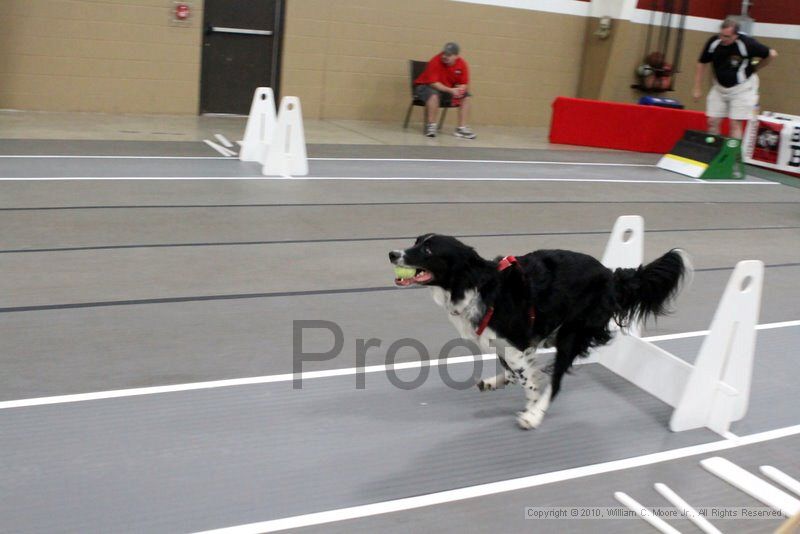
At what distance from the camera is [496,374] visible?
436cm

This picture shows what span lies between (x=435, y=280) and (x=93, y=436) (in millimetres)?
1589

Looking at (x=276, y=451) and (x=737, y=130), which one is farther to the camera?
(x=737, y=130)

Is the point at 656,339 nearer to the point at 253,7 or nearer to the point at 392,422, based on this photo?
the point at 392,422

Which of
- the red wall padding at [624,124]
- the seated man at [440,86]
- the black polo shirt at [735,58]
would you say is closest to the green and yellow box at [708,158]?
the black polo shirt at [735,58]

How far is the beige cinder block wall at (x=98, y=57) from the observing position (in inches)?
433

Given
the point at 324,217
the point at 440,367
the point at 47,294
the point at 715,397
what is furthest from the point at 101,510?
the point at 324,217

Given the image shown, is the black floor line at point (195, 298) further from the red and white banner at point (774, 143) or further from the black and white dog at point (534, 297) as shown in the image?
the red and white banner at point (774, 143)

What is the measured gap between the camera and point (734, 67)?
34.8ft

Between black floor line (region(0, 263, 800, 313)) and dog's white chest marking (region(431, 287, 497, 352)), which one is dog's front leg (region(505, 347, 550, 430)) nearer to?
dog's white chest marking (region(431, 287, 497, 352))

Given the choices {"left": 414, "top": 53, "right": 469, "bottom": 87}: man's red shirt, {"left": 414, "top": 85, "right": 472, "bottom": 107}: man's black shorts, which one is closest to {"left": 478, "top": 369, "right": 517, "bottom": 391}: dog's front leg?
{"left": 414, "top": 85, "right": 472, "bottom": 107}: man's black shorts

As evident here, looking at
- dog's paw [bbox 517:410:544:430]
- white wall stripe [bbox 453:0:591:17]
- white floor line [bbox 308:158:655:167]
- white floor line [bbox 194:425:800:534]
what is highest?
white wall stripe [bbox 453:0:591:17]

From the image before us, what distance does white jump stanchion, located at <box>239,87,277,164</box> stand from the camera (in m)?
9.24

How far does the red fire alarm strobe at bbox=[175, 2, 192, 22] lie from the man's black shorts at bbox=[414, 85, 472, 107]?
12.0 feet

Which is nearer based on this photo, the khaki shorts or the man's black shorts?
the khaki shorts
